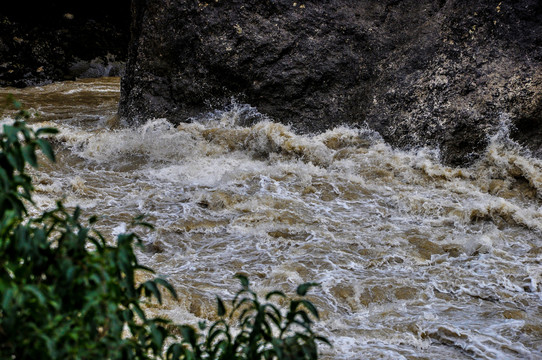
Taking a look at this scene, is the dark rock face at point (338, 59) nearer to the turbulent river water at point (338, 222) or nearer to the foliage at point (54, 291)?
the turbulent river water at point (338, 222)

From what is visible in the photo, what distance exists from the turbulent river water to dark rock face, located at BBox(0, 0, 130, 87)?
5.95 metres

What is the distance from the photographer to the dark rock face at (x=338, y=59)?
22.4 ft

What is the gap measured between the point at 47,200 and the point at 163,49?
10.4 ft

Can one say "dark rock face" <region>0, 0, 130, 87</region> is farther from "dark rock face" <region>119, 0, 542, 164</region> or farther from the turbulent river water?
"dark rock face" <region>119, 0, 542, 164</region>

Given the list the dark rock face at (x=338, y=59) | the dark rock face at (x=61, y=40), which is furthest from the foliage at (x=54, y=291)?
the dark rock face at (x=61, y=40)

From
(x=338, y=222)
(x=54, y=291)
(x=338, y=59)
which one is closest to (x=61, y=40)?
(x=338, y=59)

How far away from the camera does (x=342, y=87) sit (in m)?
7.58

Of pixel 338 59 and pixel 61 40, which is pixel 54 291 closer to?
pixel 338 59

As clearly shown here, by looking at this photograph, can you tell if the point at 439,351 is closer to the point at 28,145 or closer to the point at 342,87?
the point at 28,145

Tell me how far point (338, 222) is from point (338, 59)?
A: 3.12 metres

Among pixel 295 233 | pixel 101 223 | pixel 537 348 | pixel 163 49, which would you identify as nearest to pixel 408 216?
pixel 295 233

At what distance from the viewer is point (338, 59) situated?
7.57m

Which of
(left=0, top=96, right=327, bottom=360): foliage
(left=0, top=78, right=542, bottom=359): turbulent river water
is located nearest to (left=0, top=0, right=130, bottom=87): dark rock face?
(left=0, top=78, right=542, bottom=359): turbulent river water

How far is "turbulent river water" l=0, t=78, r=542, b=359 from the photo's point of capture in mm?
3564
